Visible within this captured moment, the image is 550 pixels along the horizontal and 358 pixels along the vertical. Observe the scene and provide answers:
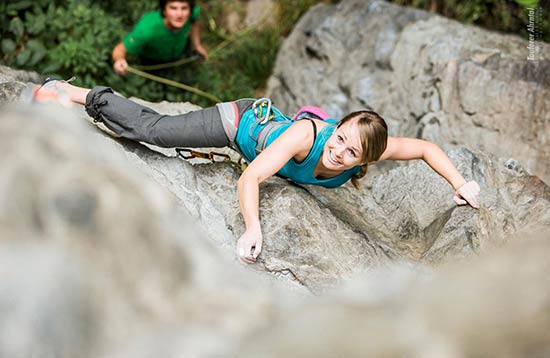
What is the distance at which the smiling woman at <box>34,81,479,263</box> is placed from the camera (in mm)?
2809

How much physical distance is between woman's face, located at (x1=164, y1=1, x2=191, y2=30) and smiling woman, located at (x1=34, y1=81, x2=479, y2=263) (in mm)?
1751

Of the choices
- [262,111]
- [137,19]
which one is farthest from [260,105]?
[137,19]

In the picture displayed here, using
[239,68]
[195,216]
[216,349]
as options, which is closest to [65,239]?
[216,349]

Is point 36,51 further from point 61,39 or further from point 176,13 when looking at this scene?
point 176,13

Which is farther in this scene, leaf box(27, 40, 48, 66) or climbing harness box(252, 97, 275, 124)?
leaf box(27, 40, 48, 66)

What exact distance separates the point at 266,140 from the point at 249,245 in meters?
0.62

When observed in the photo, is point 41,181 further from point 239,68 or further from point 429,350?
point 239,68

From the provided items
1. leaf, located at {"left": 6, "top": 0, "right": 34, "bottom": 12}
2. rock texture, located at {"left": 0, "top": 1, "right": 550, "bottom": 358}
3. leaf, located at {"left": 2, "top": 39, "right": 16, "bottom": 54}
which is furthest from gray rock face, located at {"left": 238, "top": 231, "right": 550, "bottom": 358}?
leaf, located at {"left": 6, "top": 0, "right": 34, "bottom": 12}

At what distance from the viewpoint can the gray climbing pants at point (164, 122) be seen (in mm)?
3043

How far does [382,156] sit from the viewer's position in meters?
3.17

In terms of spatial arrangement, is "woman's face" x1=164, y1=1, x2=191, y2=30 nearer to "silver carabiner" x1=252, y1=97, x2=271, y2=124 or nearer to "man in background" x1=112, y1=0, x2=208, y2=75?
"man in background" x1=112, y1=0, x2=208, y2=75

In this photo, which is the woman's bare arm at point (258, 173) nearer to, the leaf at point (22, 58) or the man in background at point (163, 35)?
the man in background at point (163, 35)

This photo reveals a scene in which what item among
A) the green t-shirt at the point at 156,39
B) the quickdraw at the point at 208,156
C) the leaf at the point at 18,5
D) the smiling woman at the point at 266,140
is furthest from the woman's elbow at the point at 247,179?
the leaf at the point at 18,5

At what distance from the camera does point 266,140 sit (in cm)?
310
